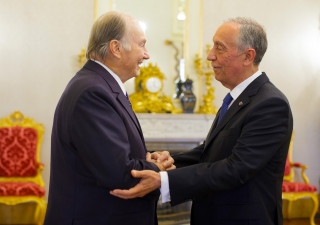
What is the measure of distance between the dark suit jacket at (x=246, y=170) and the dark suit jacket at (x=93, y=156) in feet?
0.90

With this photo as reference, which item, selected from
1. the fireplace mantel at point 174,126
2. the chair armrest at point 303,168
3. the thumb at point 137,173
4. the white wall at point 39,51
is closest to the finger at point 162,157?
the thumb at point 137,173

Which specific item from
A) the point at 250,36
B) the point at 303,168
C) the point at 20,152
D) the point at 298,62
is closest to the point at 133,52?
the point at 250,36

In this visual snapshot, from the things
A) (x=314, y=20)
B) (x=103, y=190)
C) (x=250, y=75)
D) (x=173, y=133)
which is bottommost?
(x=173, y=133)

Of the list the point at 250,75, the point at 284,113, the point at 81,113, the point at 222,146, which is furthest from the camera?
the point at 250,75

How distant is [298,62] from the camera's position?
6676 mm

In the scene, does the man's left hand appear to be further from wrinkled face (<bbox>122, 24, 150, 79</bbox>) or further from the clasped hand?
wrinkled face (<bbox>122, 24, 150, 79</bbox>)

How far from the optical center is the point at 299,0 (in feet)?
22.0

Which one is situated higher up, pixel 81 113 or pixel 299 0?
pixel 299 0

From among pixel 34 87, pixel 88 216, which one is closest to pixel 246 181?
pixel 88 216

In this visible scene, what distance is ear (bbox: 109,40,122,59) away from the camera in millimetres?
2156

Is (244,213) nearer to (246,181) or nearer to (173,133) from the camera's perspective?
(246,181)

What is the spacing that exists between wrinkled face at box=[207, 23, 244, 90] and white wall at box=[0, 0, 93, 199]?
3607 mm

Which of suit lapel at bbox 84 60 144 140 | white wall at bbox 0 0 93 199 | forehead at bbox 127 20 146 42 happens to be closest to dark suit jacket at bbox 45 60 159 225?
suit lapel at bbox 84 60 144 140

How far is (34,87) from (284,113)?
4.21 metres
